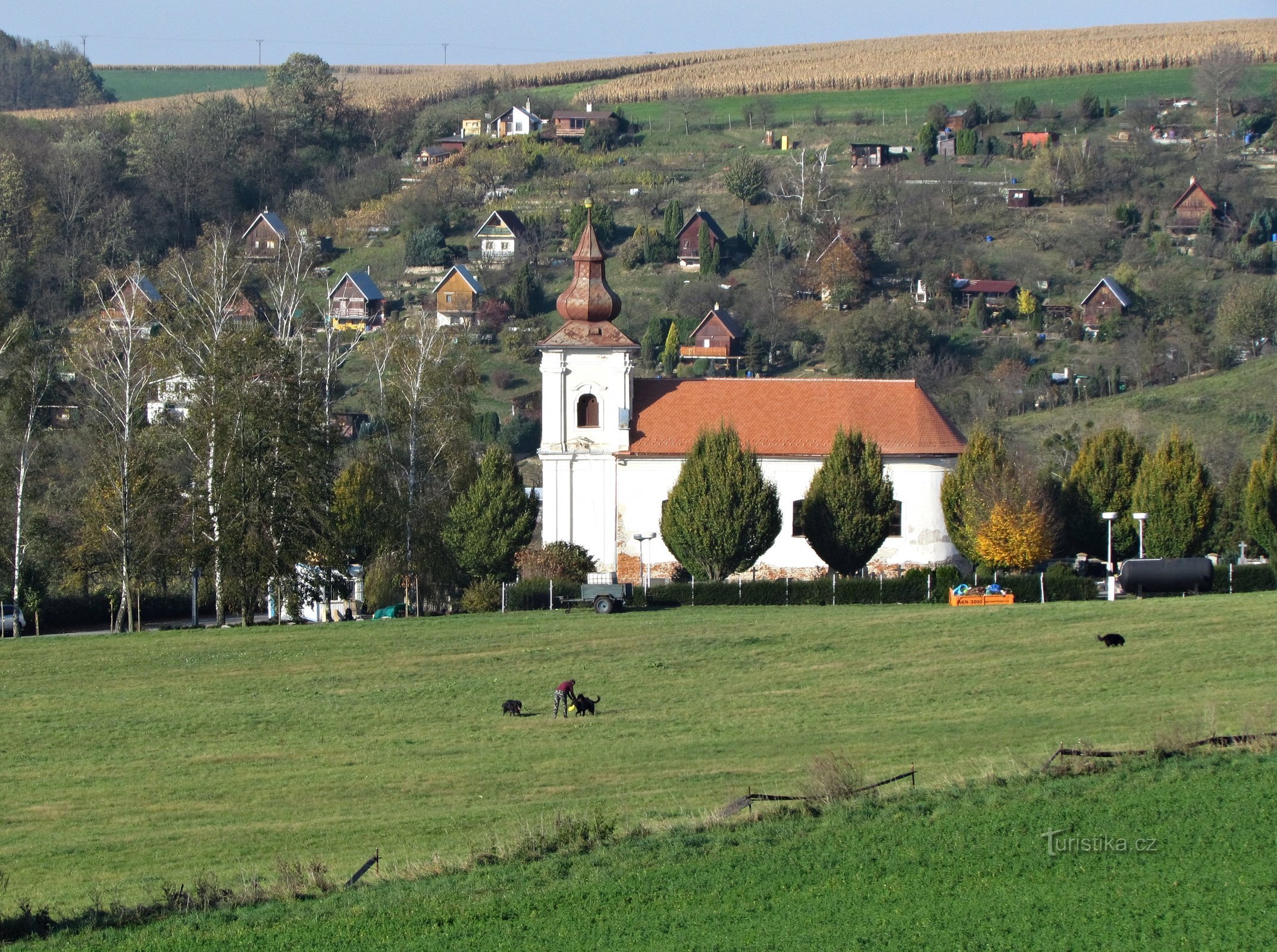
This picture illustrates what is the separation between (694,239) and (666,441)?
57.0 m

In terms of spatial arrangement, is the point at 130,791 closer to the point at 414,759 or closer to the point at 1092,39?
the point at 414,759

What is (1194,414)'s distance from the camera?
78812mm

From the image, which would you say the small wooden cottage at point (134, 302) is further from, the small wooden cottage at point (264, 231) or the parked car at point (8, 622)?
the small wooden cottage at point (264, 231)

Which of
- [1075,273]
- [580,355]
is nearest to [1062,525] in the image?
[580,355]

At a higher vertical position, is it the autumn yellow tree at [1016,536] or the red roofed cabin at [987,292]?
the red roofed cabin at [987,292]

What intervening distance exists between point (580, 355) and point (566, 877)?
1433 inches

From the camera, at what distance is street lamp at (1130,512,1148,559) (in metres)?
47.5

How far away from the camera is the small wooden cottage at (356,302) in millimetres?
104062

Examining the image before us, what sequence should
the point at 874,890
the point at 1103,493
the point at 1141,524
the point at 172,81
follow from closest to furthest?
1. the point at 874,890
2. the point at 1141,524
3. the point at 1103,493
4. the point at 172,81

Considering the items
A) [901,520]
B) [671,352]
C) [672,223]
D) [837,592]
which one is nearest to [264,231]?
[672,223]

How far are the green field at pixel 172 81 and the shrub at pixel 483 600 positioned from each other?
136m

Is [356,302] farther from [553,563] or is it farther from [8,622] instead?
[553,563]

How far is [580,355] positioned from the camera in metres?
55.3

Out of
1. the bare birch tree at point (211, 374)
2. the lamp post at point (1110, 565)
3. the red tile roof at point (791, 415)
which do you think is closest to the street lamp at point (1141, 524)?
the lamp post at point (1110, 565)
